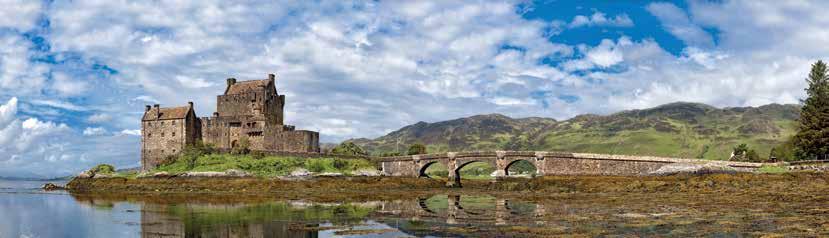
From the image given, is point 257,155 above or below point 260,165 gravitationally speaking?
above

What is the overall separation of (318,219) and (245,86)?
208 feet

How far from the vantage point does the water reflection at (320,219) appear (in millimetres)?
26375

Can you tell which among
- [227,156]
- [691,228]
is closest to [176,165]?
[227,156]

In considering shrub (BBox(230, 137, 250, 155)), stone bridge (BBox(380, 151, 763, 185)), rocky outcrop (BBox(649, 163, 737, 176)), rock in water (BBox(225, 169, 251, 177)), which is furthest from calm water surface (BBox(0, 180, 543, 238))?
shrub (BBox(230, 137, 250, 155))

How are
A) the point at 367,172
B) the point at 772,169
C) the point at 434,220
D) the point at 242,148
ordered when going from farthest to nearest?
the point at 367,172, the point at 242,148, the point at 772,169, the point at 434,220

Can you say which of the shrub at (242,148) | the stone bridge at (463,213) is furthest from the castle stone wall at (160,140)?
the stone bridge at (463,213)

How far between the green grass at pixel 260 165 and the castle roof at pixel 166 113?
8067 mm

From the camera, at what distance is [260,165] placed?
254 feet

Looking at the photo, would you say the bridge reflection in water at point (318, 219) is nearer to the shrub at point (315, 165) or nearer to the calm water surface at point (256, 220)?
the calm water surface at point (256, 220)

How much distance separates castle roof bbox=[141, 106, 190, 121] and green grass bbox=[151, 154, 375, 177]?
26.5ft

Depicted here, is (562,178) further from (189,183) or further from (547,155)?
(189,183)

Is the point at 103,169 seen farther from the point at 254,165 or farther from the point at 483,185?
Answer: the point at 483,185

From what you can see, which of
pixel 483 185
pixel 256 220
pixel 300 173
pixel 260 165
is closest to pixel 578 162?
pixel 483 185

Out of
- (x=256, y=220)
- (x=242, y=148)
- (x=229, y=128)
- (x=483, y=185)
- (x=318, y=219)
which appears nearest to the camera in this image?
(x=256, y=220)
